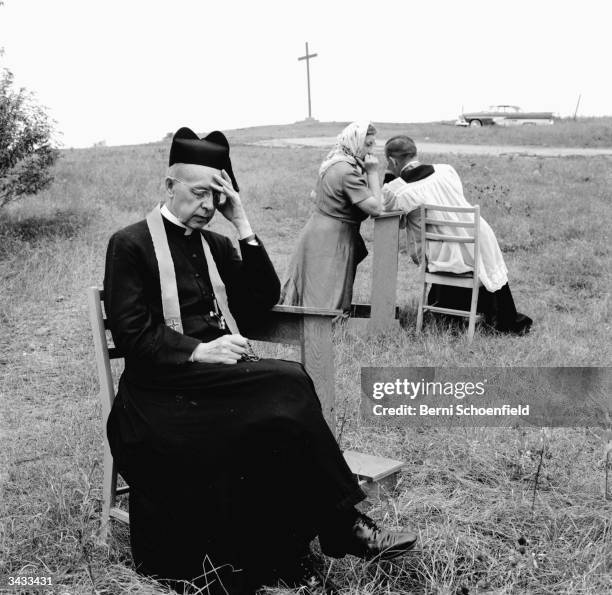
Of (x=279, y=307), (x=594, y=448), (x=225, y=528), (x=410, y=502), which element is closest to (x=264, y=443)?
(x=225, y=528)

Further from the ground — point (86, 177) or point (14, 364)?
point (86, 177)

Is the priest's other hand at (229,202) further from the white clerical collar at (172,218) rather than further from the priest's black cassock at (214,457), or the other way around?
the priest's black cassock at (214,457)

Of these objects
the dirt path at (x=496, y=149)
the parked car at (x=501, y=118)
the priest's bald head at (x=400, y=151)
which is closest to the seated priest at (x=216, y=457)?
the priest's bald head at (x=400, y=151)

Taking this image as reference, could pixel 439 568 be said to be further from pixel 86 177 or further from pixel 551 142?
pixel 551 142

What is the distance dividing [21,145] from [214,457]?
832 centimetres

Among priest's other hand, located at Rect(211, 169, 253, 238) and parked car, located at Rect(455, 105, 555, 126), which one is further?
parked car, located at Rect(455, 105, 555, 126)

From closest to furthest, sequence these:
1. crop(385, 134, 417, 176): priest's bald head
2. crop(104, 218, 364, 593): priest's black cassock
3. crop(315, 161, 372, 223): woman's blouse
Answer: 1. crop(104, 218, 364, 593): priest's black cassock
2. crop(315, 161, 372, 223): woman's blouse
3. crop(385, 134, 417, 176): priest's bald head

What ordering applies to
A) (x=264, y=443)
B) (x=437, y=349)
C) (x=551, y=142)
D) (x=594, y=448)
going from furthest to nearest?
(x=551, y=142)
(x=437, y=349)
(x=594, y=448)
(x=264, y=443)

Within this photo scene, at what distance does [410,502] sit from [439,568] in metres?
0.48

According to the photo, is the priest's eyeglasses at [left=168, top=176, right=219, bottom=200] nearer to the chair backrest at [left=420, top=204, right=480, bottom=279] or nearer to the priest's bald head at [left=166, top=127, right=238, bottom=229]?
the priest's bald head at [left=166, top=127, right=238, bottom=229]

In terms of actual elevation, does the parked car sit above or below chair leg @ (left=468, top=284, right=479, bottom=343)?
above

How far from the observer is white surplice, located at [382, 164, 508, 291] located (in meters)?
6.37

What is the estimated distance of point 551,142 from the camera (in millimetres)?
20859

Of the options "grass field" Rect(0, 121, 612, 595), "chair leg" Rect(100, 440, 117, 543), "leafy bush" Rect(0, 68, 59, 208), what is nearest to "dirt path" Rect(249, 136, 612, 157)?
"grass field" Rect(0, 121, 612, 595)
